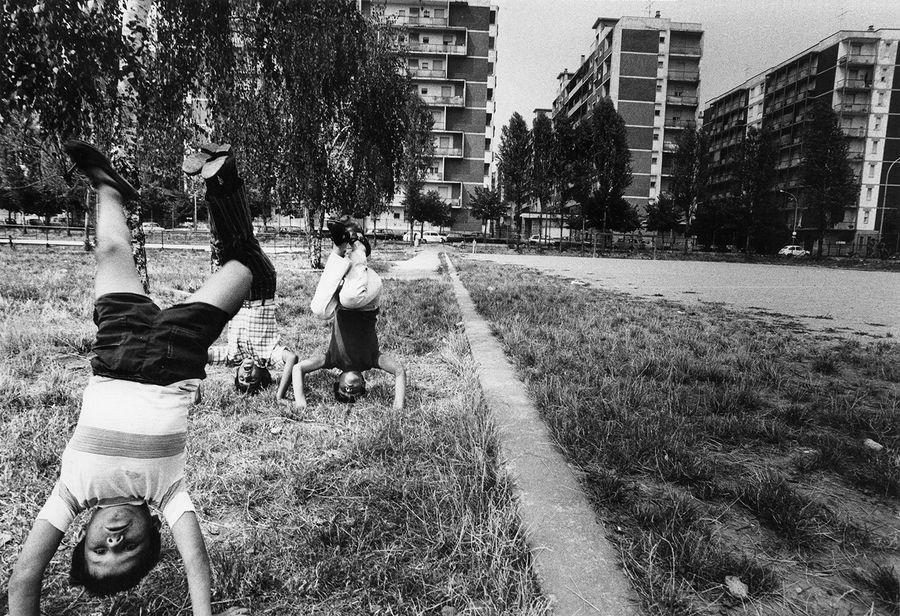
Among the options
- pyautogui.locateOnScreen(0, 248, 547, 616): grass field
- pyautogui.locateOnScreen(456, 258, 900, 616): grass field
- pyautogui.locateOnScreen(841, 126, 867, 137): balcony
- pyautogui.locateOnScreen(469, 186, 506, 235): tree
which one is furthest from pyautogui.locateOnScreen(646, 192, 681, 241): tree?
pyautogui.locateOnScreen(0, 248, 547, 616): grass field

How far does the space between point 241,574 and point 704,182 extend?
55655 mm

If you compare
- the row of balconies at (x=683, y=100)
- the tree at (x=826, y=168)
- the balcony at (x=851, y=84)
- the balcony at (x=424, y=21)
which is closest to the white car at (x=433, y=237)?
the balcony at (x=424, y=21)

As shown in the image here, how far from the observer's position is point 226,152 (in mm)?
2020

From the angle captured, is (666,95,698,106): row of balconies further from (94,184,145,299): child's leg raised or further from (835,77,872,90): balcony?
(94,184,145,299): child's leg raised

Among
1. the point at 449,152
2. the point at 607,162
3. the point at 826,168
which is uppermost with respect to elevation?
the point at 449,152

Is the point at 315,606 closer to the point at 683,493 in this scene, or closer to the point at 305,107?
the point at 683,493

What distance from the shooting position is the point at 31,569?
1463mm

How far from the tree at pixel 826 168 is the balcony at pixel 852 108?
64.9ft

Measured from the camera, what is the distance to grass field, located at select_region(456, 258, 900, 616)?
1.66m

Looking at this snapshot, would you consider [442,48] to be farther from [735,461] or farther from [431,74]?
[735,461]

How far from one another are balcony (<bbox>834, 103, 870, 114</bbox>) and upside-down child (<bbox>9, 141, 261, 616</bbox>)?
7256 centimetres

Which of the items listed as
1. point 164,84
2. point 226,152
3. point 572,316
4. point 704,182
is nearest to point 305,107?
point 164,84

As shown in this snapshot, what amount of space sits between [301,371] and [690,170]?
53620 millimetres

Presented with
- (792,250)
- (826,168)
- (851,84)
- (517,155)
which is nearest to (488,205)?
(517,155)
